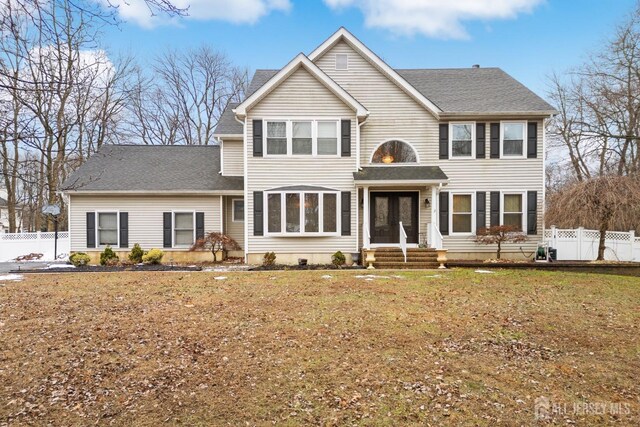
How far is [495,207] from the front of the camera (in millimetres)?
14797

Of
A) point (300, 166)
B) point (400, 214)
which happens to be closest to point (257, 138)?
point (300, 166)

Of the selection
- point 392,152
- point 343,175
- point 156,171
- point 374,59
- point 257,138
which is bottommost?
point 343,175

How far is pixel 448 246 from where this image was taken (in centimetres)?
1484

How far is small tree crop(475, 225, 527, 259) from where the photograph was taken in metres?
14.1

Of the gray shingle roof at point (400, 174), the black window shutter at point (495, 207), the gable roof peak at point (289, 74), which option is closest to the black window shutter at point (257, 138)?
the gable roof peak at point (289, 74)

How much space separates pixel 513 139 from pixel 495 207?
9.25 feet

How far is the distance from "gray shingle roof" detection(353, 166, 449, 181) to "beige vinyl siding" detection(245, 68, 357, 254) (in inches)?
24.5

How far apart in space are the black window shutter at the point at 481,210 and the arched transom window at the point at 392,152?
2958 millimetres

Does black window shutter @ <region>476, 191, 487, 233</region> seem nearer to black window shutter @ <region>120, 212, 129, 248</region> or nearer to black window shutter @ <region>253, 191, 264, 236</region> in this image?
black window shutter @ <region>253, 191, 264, 236</region>

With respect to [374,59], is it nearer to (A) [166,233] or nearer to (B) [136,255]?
(A) [166,233]

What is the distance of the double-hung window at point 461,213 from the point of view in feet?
48.9

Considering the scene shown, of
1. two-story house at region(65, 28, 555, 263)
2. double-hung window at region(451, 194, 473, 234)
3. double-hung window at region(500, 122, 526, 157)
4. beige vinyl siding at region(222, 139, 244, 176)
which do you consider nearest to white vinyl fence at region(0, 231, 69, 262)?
two-story house at region(65, 28, 555, 263)

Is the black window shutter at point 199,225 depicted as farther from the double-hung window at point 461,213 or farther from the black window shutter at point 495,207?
the black window shutter at point 495,207

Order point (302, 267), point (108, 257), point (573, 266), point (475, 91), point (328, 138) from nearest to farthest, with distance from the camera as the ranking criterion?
point (302, 267) < point (573, 266) < point (328, 138) < point (108, 257) < point (475, 91)
